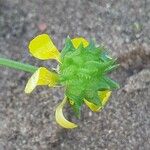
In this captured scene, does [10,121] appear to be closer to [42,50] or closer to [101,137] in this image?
[101,137]

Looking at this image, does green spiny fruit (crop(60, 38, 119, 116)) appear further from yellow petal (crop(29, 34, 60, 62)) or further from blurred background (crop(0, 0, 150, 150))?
blurred background (crop(0, 0, 150, 150))

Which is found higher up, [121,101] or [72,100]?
[72,100]

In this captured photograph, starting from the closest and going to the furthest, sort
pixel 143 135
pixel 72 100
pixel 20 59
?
1. pixel 72 100
2. pixel 143 135
3. pixel 20 59

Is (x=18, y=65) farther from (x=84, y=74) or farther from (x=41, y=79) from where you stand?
(x=84, y=74)

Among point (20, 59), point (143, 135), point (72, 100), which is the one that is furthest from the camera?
point (20, 59)

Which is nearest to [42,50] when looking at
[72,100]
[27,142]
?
[72,100]

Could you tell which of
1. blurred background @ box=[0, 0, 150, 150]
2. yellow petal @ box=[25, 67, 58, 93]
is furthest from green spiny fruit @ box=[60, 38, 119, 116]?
blurred background @ box=[0, 0, 150, 150]

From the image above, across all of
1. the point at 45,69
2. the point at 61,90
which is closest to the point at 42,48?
the point at 45,69
